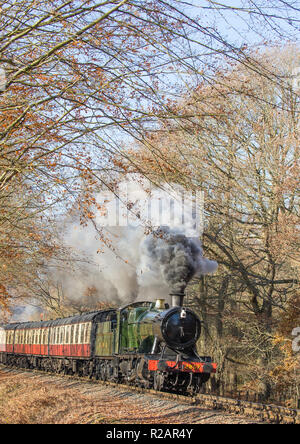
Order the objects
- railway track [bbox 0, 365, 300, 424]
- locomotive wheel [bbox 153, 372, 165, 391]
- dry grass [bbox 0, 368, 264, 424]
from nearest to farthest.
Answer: dry grass [bbox 0, 368, 264, 424]
railway track [bbox 0, 365, 300, 424]
locomotive wheel [bbox 153, 372, 165, 391]

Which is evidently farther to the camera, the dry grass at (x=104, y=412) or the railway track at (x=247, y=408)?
the railway track at (x=247, y=408)

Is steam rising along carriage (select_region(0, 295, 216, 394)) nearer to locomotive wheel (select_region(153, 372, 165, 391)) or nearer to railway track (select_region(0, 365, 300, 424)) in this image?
locomotive wheel (select_region(153, 372, 165, 391))

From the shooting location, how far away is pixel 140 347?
1630 cm

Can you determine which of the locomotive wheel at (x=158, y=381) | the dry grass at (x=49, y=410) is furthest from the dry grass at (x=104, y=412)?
the locomotive wheel at (x=158, y=381)

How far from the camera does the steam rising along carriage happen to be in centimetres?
1505

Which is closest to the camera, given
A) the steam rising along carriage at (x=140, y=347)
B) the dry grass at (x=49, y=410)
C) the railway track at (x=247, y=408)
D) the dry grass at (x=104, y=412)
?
the dry grass at (x=49, y=410)

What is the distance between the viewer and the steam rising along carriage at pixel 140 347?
592 inches

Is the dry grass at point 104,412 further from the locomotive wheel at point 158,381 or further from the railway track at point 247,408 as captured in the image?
the locomotive wheel at point 158,381

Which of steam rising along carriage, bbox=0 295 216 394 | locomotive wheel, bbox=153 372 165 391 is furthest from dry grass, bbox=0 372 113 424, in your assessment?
steam rising along carriage, bbox=0 295 216 394

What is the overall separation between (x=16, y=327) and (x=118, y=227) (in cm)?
1102

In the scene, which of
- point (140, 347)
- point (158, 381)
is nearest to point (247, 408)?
point (158, 381)

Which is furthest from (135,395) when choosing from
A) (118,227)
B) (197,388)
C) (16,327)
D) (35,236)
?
(16,327)

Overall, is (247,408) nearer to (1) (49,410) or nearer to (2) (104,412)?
(2) (104,412)

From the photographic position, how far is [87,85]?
995 centimetres
